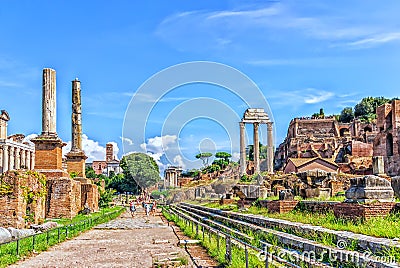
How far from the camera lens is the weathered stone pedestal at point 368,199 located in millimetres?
10383

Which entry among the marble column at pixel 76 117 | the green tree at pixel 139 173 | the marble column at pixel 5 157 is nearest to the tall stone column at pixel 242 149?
the green tree at pixel 139 173

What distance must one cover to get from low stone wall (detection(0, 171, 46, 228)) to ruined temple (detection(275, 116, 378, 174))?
51.2m

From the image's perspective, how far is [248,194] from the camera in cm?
2262

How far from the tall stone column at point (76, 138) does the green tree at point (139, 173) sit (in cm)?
5893

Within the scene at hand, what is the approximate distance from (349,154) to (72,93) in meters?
65.2

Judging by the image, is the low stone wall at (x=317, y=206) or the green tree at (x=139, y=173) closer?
the low stone wall at (x=317, y=206)

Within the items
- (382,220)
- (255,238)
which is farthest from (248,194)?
(382,220)

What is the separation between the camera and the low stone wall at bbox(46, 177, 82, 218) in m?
19.5

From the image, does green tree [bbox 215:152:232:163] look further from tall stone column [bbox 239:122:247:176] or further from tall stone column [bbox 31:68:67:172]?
tall stone column [bbox 31:68:67:172]

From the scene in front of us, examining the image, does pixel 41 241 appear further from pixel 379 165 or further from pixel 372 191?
pixel 379 165

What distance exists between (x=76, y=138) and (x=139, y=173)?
62.3m

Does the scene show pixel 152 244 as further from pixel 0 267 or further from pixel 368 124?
pixel 368 124

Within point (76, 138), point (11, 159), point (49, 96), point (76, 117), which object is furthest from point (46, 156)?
point (11, 159)

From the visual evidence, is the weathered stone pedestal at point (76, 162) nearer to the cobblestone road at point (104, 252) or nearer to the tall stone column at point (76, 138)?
the tall stone column at point (76, 138)
